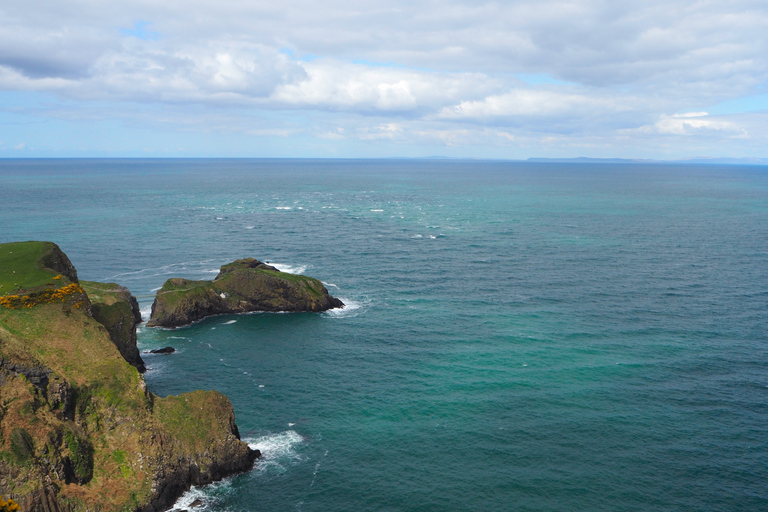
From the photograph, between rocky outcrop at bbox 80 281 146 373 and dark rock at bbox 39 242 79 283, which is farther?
dark rock at bbox 39 242 79 283

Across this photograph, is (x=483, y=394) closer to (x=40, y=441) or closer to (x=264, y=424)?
(x=264, y=424)

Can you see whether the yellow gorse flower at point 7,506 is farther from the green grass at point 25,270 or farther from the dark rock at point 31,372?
the green grass at point 25,270

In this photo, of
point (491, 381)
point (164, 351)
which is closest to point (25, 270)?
point (164, 351)

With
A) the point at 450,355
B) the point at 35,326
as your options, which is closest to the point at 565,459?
the point at 450,355

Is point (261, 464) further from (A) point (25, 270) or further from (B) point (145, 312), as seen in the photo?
(B) point (145, 312)

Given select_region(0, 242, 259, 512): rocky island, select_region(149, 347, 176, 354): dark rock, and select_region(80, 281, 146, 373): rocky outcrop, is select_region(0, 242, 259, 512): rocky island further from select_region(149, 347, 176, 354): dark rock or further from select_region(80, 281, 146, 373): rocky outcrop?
select_region(149, 347, 176, 354): dark rock

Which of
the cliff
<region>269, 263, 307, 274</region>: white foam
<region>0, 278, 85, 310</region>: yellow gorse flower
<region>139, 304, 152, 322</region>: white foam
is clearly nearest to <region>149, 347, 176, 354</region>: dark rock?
the cliff
